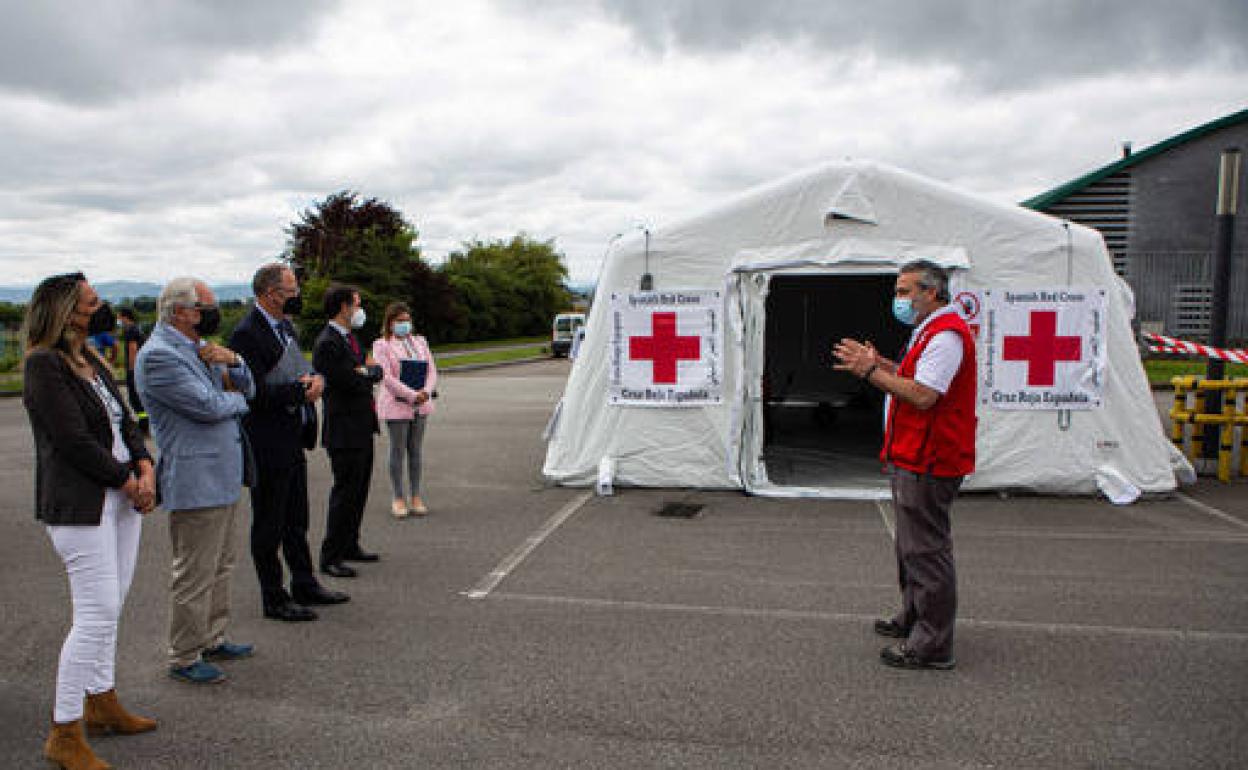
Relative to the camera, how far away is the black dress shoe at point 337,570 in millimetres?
5109

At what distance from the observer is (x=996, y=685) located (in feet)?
11.6

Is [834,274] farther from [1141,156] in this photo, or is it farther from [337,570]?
[1141,156]

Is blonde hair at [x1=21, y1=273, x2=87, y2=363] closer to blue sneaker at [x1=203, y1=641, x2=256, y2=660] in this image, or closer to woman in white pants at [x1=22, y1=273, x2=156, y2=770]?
woman in white pants at [x1=22, y1=273, x2=156, y2=770]

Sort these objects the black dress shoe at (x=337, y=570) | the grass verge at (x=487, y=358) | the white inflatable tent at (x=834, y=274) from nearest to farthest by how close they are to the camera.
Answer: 1. the black dress shoe at (x=337, y=570)
2. the white inflatable tent at (x=834, y=274)
3. the grass verge at (x=487, y=358)

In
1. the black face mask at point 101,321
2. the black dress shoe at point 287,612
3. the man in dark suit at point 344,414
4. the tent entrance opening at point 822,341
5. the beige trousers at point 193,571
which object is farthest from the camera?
the tent entrance opening at point 822,341

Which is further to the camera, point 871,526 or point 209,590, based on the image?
point 871,526

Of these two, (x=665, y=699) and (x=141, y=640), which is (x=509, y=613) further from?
(x=141, y=640)

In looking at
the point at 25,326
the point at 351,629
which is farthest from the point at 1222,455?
the point at 25,326

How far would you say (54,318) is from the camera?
2.87 metres

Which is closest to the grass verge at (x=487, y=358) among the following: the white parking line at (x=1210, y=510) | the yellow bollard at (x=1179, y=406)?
the yellow bollard at (x=1179, y=406)

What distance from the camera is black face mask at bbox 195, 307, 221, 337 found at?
344cm

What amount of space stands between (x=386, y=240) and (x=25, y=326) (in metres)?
33.5

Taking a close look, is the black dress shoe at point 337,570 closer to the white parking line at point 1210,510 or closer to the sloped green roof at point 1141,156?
the white parking line at point 1210,510

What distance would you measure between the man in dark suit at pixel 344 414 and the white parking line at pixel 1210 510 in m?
6.41
